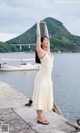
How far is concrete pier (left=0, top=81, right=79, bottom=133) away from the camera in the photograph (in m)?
7.06

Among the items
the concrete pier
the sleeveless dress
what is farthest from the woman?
the concrete pier

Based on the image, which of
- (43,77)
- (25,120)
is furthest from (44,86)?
(25,120)

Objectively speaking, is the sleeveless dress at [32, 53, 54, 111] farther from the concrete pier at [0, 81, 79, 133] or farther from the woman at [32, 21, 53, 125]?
the concrete pier at [0, 81, 79, 133]

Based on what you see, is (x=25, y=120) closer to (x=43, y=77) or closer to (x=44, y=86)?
(x=44, y=86)

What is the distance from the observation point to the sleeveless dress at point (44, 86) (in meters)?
7.14

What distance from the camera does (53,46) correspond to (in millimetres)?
194000

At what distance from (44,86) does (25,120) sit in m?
1.20

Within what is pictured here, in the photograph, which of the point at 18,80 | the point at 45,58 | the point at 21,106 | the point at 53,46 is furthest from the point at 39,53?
the point at 53,46

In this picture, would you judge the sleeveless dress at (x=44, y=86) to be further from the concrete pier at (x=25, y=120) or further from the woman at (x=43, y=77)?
the concrete pier at (x=25, y=120)

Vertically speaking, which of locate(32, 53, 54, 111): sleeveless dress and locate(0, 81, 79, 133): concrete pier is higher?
locate(32, 53, 54, 111): sleeveless dress

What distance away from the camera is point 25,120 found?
7.84 meters

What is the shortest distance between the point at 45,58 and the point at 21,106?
2861 mm

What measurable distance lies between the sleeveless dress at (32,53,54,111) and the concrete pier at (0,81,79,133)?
50 centimetres

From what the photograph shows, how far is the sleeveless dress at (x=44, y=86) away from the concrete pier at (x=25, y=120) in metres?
0.50
